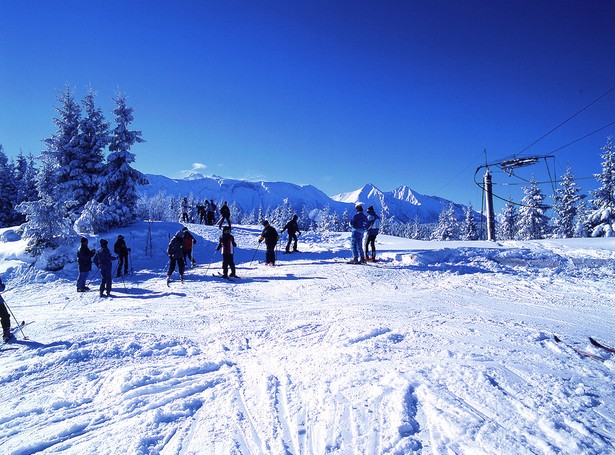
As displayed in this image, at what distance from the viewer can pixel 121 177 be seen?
19.6 metres

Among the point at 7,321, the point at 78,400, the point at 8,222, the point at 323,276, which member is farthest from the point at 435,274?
the point at 8,222

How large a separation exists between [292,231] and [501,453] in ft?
43.6

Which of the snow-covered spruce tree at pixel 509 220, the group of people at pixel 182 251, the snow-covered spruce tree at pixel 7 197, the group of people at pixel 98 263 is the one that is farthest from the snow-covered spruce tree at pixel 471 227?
the snow-covered spruce tree at pixel 7 197

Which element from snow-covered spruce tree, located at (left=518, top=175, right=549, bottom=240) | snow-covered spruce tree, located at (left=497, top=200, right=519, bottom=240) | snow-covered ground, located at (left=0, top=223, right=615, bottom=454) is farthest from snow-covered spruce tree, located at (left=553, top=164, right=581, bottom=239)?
snow-covered ground, located at (left=0, top=223, right=615, bottom=454)

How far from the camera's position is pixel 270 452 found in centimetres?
277

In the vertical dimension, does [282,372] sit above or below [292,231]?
below

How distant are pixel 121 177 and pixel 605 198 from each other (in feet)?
137

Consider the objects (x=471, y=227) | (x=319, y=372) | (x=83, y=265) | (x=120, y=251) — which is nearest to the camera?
(x=319, y=372)

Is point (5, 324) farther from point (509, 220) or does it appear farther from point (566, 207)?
point (509, 220)

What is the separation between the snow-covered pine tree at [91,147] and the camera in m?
20.0

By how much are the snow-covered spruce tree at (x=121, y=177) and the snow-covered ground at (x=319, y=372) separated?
11650mm

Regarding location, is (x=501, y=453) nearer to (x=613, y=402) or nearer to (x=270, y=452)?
(x=613, y=402)

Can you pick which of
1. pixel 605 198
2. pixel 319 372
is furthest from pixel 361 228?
pixel 605 198

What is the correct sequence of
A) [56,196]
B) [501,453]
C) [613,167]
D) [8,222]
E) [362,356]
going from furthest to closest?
1. [8,222]
2. [613,167]
3. [56,196]
4. [362,356]
5. [501,453]
